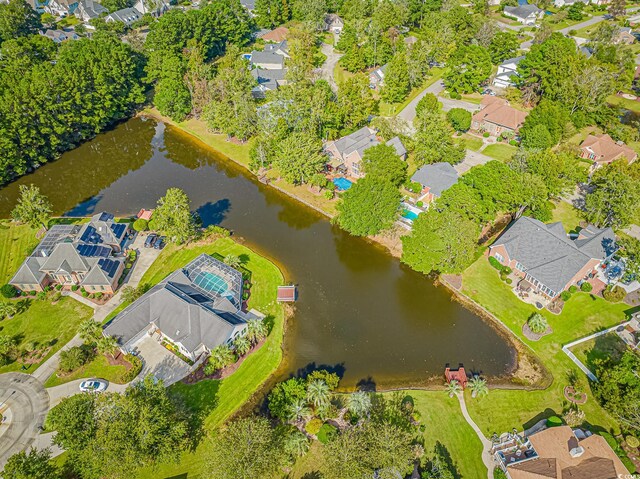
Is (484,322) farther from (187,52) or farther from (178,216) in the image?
(187,52)

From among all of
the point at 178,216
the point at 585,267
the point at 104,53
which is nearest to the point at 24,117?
the point at 104,53

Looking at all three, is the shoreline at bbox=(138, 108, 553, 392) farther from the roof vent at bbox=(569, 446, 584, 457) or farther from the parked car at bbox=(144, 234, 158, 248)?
the parked car at bbox=(144, 234, 158, 248)

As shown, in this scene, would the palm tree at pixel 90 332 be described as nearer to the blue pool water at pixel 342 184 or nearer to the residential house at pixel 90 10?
the blue pool water at pixel 342 184

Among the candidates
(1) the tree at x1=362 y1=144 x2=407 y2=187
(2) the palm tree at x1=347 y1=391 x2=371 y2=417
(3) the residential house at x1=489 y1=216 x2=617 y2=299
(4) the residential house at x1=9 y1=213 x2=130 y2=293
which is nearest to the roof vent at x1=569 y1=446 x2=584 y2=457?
(2) the palm tree at x1=347 y1=391 x2=371 y2=417

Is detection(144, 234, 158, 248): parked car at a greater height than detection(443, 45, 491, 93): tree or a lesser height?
lesser

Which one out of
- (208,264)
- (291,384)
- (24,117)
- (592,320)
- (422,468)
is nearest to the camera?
(422,468)

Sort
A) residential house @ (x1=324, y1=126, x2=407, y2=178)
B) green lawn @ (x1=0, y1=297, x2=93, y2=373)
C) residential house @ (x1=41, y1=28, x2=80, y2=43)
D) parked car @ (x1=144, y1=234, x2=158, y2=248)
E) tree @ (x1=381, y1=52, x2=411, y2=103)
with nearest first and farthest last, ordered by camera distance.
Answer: green lawn @ (x1=0, y1=297, x2=93, y2=373) < parked car @ (x1=144, y1=234, x2=158, y2=248) < residential house @ (x1=324, y1=126, x2=407, y2=178) < tree @ (x1=381, y1=52, x2=411, y2=103) < residential house @ (x1=41, y1=28, x2=80, y2=43)

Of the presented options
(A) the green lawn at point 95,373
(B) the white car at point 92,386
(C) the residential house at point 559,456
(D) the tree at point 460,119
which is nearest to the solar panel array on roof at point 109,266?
(A) the green lawn at point 95,373
